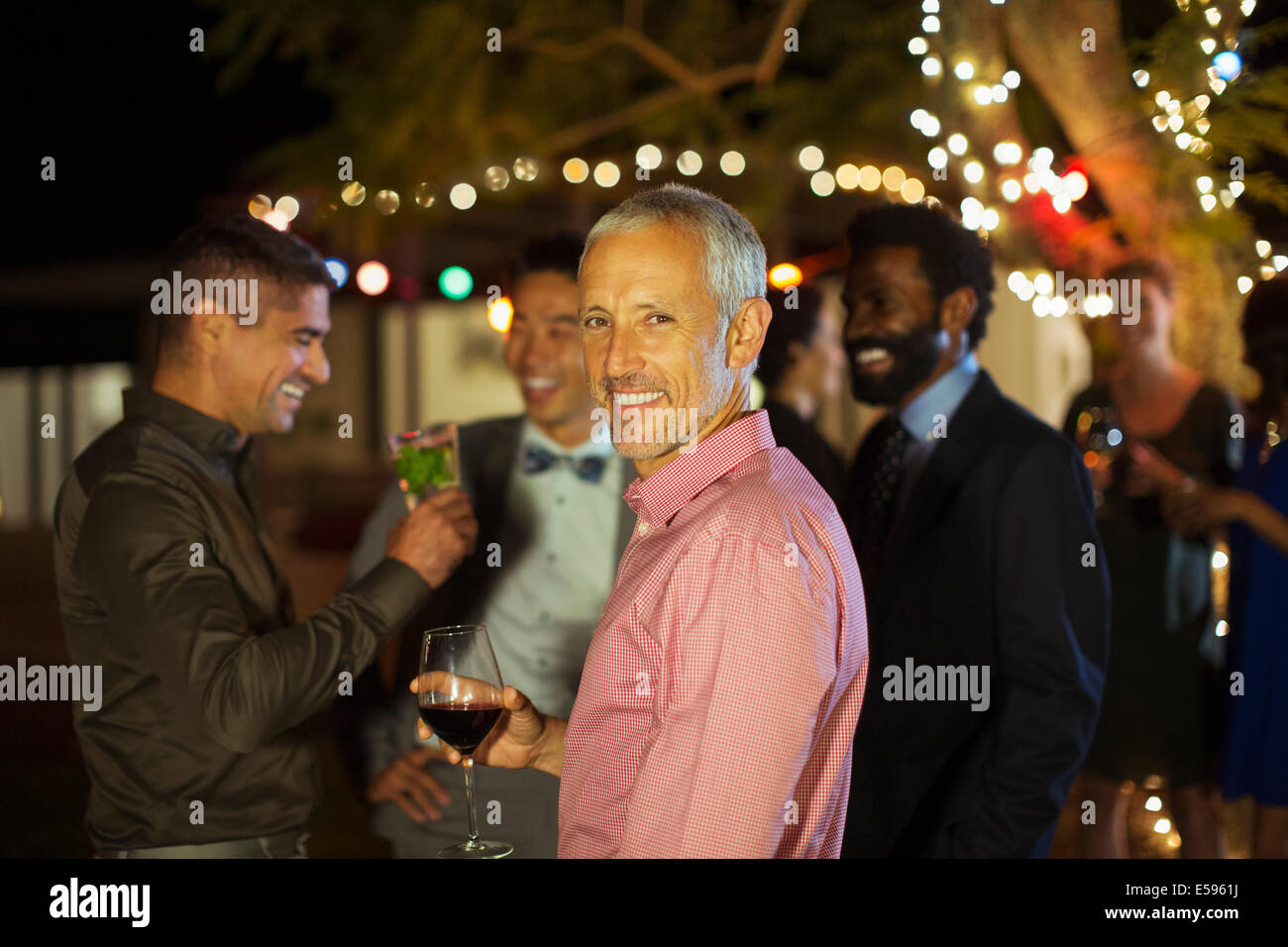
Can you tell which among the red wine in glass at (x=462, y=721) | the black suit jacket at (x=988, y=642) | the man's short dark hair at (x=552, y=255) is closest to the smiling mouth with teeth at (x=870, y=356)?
the black suit jacket at (x=988, y=642)

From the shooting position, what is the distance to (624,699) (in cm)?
174

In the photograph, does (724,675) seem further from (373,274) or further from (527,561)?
(373,274)

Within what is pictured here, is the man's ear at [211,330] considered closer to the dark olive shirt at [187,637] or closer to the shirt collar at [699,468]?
the dark olive shirt at [187,637]

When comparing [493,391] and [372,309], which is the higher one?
[372,309]

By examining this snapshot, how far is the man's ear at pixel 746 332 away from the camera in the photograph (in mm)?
1854

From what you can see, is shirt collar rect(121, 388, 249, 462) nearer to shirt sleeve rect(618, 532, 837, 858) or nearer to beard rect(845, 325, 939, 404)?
shirt sleeve rect(618, 532, 837, 858)

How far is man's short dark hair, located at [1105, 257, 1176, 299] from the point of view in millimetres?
3836

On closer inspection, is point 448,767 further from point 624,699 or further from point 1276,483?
point 1276,483

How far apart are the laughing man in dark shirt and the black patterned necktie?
100 centimetres

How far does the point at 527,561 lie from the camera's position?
10.7 ft

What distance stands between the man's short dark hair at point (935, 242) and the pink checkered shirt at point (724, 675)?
4.59 ft

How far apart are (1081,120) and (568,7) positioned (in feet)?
9.68

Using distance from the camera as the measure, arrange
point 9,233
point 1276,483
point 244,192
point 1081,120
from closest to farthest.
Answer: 1. point 1276,483
2. point 1081,120
3. point 244,192
4. point 9,233
